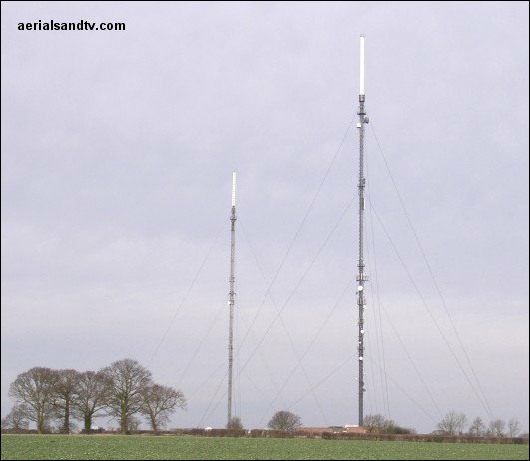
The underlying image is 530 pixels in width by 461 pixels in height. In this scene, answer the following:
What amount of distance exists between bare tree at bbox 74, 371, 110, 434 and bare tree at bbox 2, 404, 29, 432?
6.41 meters

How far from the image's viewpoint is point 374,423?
55.6 meters

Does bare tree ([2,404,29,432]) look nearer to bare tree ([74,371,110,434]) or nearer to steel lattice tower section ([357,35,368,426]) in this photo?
bare tree ([74,371,110,434])

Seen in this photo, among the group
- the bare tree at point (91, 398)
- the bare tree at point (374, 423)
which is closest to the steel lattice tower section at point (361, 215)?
the bare tree at point (374, 423)

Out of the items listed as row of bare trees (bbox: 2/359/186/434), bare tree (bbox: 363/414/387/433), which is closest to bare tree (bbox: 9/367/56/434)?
row of bare trees (bbox: 2/359/186/434)

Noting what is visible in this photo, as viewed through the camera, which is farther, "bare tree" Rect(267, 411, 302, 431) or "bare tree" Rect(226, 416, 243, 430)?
"bare tree" Rect(267, 411, 302, 431)

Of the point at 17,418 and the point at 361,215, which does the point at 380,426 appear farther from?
the point at 17,418

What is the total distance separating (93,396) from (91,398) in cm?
26

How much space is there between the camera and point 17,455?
34.1 m

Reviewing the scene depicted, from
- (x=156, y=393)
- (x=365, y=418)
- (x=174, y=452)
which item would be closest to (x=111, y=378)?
(x=156, y=393)

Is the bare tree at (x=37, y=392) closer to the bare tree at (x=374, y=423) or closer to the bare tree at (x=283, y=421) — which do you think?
the bare tree at (x=283, y=421)

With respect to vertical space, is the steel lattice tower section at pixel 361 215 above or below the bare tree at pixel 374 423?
above

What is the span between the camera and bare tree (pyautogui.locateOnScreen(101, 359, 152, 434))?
3233 inches

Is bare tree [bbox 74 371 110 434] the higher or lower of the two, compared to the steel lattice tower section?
lower

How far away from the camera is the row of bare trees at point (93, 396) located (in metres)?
81.6
